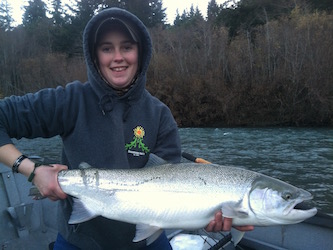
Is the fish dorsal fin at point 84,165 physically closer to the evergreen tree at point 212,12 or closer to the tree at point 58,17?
the evergreen tree at point 212,12

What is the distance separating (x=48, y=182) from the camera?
7.39 ft

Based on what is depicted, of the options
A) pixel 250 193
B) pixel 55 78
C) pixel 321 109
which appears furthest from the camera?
pixel 55 78

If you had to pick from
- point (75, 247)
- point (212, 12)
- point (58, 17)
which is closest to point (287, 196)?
point (75, 247)

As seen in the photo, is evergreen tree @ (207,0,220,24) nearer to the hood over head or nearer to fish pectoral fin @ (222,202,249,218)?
the hood over head

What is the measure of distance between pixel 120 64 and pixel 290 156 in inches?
491

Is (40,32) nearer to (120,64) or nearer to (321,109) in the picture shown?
(321,109)

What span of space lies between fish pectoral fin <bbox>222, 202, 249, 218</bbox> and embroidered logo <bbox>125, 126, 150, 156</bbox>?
73 centimetres

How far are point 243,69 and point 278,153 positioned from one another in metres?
16.1

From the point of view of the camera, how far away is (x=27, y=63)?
41750 millimetres

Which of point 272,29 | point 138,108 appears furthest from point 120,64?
point 272,29

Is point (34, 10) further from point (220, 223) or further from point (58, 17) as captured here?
point (220, 223)

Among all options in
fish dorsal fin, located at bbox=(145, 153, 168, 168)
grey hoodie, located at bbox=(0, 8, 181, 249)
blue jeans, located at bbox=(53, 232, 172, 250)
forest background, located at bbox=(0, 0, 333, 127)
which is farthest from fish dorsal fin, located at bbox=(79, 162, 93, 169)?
forest background, located at bbox=(0, 0, 333, 127)

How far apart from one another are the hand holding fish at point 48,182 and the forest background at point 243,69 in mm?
24706

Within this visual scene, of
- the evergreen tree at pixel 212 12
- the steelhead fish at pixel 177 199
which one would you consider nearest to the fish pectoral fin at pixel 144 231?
the steelhead fish at pixel 177 199
